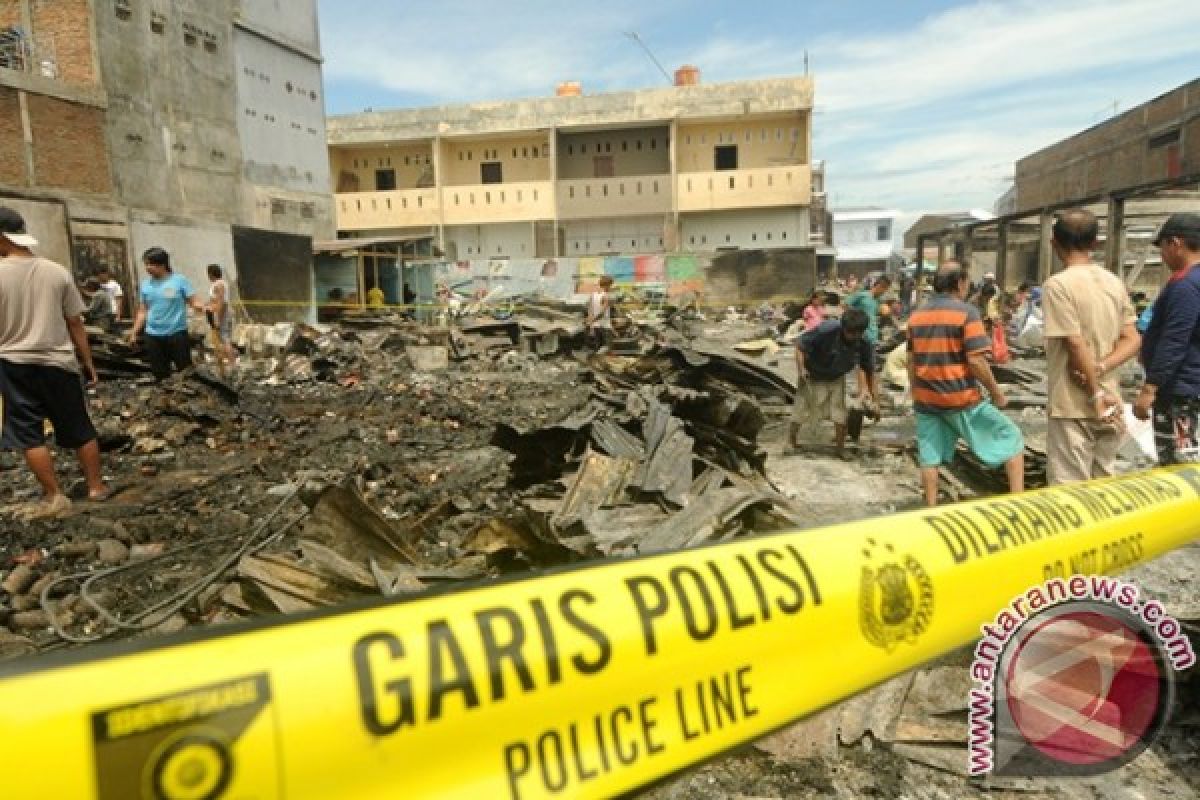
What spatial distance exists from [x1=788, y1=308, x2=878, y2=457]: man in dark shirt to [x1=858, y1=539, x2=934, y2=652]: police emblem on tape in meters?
5.29

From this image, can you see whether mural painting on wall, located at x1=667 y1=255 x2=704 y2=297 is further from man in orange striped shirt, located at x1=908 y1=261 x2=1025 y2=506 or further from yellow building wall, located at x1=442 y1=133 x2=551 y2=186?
man in orange striped shirt, located at x1=908 y1=261 x2=1025 y2=506


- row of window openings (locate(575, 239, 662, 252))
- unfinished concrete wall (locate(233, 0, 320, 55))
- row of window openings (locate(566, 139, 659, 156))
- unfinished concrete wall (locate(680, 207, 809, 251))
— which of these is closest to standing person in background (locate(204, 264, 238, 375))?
unfinished concrete wall (locate(233, 0, 320, 55))

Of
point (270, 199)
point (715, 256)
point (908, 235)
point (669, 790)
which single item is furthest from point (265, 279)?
point (908, 235)

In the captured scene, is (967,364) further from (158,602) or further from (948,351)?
(158,602)

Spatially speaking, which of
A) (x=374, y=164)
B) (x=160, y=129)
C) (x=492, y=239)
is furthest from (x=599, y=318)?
(x=374, y=164)

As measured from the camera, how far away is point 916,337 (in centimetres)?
465

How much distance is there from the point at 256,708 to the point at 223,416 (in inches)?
319

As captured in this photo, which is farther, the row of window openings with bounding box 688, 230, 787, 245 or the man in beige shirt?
the row of window openings with bounding box 688, 230, 787, 245

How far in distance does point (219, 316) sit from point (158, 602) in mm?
8292

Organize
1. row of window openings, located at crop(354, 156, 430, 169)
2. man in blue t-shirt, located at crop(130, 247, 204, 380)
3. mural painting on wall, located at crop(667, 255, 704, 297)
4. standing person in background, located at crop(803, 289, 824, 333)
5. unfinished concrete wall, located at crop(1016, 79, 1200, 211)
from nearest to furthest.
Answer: man in blue t-shirt, located at crop(130, 247, 204, 380) < standing person in background, located at crop(803, 289, 824, 333) < unfinished concrete wall, located at crop(1016, 79, 1200, 211) < mural painting on wall, located at crop(667, 255, 704, 297) < row of window openings, located at crop(354, 156, 430, 169)

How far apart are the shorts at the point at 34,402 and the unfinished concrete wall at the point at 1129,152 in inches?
1039

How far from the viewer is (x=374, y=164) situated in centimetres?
3978

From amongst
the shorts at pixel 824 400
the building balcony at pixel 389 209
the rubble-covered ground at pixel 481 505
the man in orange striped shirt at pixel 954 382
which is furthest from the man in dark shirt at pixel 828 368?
the building balcony at pixel 389 209

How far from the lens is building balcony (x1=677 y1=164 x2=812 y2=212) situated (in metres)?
35.1
